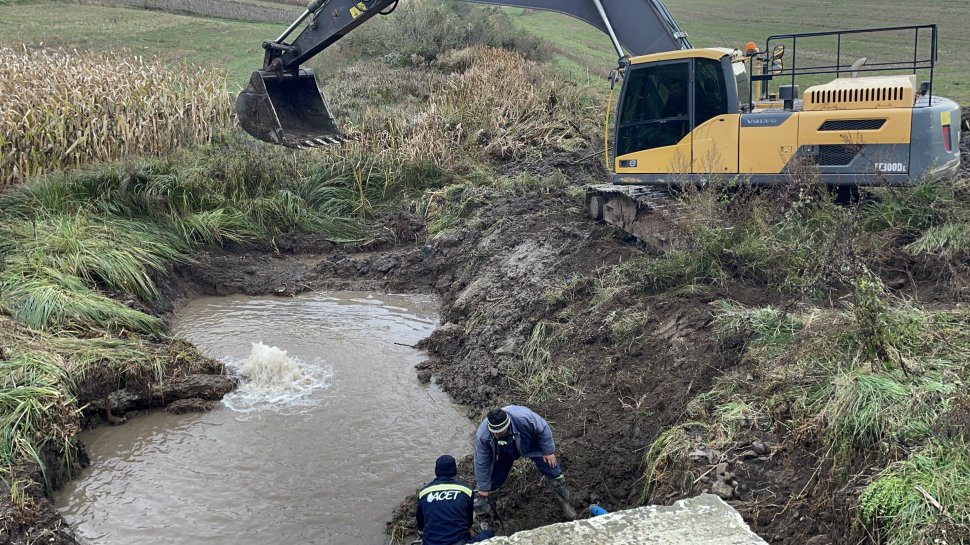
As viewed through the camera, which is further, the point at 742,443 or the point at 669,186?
the point at 669,186

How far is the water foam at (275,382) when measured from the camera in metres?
8.69

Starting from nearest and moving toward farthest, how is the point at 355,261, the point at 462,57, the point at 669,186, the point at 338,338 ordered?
the point at 669,186
the point at 338,338
the point at 355,261
the point at 462,57

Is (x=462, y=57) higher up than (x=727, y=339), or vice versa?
(x=462, y=57)

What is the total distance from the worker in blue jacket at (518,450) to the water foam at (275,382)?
2.93 meters

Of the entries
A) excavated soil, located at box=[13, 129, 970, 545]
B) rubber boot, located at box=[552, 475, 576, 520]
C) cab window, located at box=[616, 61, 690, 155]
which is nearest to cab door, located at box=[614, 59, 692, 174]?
cab window, located at box=[616, 61, 690, 155]

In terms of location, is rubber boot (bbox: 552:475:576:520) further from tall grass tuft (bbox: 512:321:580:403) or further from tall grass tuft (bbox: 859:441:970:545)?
tall grass tuft (bbox: 859:441:970:545)

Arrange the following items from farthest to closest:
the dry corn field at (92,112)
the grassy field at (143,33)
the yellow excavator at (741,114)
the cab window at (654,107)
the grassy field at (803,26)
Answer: the grassy field at (143,33), the grassy field at (803,26), the dry corn field at (92,112), the cab window at (654,107), the yellow excavator at (741,114)

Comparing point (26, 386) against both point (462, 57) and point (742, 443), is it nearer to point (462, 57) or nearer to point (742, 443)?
point (742, 443)

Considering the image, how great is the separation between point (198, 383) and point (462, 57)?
47.4 feet

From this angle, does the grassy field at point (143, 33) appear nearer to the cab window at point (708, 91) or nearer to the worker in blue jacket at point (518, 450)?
the cab window at point (708, 91)

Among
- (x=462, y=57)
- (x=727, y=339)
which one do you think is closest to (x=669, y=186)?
(x=727, y=339)

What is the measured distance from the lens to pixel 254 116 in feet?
38.4

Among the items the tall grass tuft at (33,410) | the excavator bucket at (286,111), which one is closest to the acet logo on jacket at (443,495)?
the tall grass tuft at (33,410)

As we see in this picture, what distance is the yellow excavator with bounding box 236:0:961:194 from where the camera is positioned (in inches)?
335
